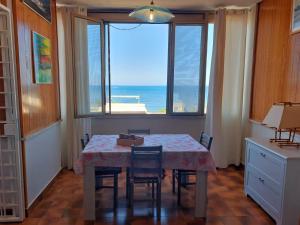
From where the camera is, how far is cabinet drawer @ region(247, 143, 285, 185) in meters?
2.42

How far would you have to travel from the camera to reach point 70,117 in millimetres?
4086

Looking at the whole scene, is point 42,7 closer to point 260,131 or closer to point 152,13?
point 152,13

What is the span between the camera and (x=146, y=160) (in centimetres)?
252

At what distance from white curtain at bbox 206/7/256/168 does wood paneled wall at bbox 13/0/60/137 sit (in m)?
2.57

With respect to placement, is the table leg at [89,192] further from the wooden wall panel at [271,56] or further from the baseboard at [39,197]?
the wooden wall panel at [271,56]

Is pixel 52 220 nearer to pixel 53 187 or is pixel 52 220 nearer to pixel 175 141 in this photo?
pixel 53 187

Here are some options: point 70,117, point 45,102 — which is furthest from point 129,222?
point 70,117

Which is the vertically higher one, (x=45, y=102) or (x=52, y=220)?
(x=45, y=102)

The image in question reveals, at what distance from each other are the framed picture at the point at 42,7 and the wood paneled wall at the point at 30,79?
0.05 meters

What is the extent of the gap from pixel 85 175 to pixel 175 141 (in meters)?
1.11

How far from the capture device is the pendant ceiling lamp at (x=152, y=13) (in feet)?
7.72

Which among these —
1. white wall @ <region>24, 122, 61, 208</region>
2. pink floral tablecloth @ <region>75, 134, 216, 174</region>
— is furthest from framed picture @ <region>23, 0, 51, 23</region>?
pink floral tablecloth @ <region>75, 134, 216, 174</region>

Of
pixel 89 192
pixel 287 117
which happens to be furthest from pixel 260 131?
pixel 89 192

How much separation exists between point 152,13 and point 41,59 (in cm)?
157
